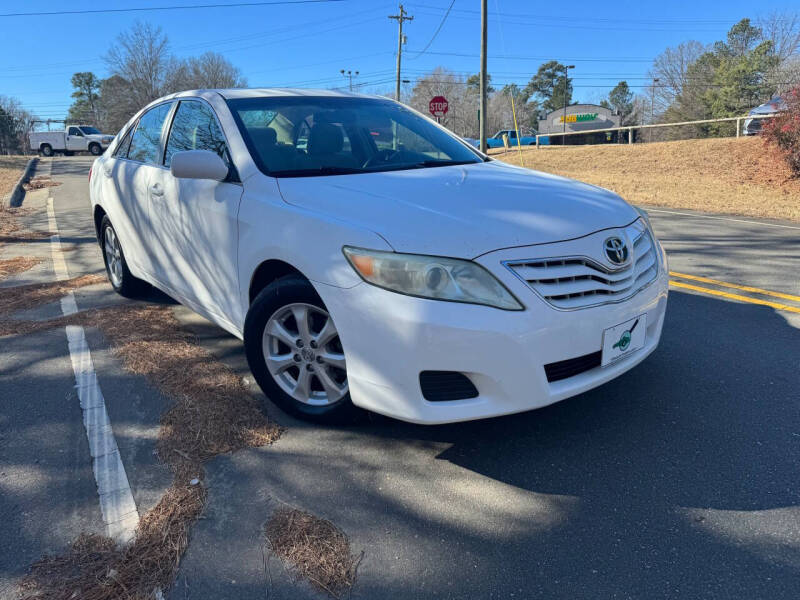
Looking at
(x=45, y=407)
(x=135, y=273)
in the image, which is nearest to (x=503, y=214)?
(x=45, y=407)

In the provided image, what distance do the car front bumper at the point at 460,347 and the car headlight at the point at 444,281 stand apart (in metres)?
0.03

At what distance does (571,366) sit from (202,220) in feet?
7.40

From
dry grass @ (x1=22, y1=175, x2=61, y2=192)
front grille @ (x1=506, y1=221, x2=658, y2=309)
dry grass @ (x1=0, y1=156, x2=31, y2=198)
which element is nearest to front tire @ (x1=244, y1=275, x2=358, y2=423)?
front grille @ (x1=506, y1=221, x2=658, y2=309)

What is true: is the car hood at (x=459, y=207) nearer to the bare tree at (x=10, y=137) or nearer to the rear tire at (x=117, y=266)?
the rear tire at (x=117, y=266)

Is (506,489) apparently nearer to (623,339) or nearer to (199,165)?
(623,339)

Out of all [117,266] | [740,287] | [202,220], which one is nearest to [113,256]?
[117,266]

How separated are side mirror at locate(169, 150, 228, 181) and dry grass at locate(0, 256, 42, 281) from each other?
4.48 m

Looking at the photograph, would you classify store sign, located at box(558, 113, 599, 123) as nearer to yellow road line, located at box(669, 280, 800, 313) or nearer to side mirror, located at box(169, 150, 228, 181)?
yellow road line, located at box(669, 280, 800, 313)

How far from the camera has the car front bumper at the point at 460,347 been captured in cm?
238

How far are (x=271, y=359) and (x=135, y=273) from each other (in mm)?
2415

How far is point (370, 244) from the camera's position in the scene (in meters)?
2.52

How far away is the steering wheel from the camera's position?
3566 mm

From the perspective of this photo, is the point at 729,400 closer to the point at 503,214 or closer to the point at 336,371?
the point at 503,214

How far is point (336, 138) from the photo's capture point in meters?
3.68
